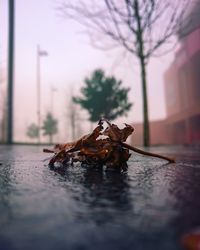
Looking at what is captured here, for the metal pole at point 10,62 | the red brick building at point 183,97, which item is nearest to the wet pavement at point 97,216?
the metal pole at point 10,62

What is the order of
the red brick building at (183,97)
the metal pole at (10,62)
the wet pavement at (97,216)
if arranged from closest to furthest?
the wet pavement at (97,216) → the metal pole at (10,62) → the red brick building at (183,97)

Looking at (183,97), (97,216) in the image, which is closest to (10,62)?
(97,216)

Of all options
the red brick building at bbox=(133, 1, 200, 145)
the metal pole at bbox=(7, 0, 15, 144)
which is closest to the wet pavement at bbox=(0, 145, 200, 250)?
the metal pole at bbox=(7, 0, 15, 144)

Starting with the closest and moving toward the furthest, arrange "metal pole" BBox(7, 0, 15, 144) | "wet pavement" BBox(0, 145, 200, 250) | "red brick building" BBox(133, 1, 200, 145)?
"wet pavement" BBox(0, 145, 200, 250)
"metal pole" BBox(7, 0, 15, 144)
"red brick building" BBox(133, 1, 200, 145)

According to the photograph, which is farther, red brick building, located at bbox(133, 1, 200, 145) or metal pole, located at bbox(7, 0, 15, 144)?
red brick building, located at bbox(133, 1, 200, 145)

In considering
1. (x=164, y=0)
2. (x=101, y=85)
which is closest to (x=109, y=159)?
(x=164, y=0)

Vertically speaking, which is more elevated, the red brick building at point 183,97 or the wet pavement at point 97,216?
the red brick building at point 183,97

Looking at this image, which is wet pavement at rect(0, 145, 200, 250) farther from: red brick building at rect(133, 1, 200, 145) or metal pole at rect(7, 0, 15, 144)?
red brick building at rect(133, 1, 200, 145)

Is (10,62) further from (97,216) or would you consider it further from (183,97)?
(183,97)

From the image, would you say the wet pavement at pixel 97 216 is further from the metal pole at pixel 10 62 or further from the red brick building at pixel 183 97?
the red brick building at pixel 183 97

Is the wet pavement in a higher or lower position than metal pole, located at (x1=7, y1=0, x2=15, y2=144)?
lower
